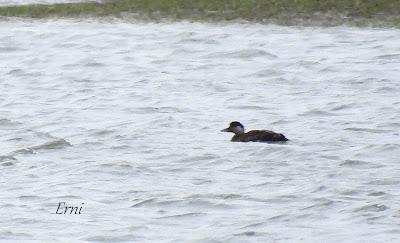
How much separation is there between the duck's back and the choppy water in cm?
11

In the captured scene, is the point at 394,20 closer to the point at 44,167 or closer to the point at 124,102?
the point at 124,102

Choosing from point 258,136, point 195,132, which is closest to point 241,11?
point 195,132

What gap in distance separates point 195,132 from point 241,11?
8387 mm

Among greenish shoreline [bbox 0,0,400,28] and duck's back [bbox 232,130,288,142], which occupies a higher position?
duck's back [bbox 232,130,288,142]

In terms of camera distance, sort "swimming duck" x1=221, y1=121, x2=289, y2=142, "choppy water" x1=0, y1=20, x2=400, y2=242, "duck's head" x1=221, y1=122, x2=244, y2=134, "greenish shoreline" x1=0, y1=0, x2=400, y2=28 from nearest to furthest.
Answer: "choppy water" x1=0, y1=20, x2=400, y2=242
"swimming duck" x1=221, y1=121, x2=289, y2=142
"duck's head" x1=221, y1=122, x2=244, y2=134
"greenish shoreline" x1=0, y1=0, x2=400, y2=28

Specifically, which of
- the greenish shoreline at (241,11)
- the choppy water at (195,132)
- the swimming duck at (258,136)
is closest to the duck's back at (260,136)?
the swimming duck at (258,136)

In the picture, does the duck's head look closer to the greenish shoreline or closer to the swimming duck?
the swimming duck

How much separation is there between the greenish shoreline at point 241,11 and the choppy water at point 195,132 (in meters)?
0.29

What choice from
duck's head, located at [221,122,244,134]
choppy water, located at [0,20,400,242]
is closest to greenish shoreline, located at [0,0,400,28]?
choppy water, located at [0,20,400,242]

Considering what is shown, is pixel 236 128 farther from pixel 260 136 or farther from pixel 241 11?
pixel 241 11

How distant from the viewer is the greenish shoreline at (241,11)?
26.3m

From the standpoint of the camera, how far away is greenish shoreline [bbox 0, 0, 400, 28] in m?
26.3

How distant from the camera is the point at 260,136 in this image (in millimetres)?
18062

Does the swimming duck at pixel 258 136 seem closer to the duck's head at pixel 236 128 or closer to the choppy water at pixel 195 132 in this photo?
the duck's head at pixel 236 128
